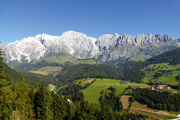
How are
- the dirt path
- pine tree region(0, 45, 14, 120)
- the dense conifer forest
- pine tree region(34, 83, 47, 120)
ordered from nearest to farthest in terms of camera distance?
pine tree region(0, 45, 14, 120), the dense conifer forest, pine tree region(34, 83, 47, 120), the dirt path

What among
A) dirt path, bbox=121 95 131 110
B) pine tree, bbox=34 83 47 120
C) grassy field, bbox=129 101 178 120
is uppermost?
pine tree, bbox=34 83 47 120

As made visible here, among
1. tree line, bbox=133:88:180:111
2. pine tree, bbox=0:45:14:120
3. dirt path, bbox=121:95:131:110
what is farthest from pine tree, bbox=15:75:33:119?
tree line, bbox=133:88:180:111

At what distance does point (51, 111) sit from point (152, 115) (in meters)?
108

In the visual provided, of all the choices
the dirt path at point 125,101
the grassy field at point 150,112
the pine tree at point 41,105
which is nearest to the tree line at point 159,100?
the grassy field at point 150,112

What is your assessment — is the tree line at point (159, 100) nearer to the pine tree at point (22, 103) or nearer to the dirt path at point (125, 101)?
the dirt path at point (125, 101)

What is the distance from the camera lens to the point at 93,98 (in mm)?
187375

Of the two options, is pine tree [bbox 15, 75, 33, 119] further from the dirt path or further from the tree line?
the tree line

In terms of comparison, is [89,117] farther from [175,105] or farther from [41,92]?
[175,105]

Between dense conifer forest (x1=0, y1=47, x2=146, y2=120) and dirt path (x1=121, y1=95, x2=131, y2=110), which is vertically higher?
dense conifer forest (x1=0, y1=47, x2=146, y2=120)

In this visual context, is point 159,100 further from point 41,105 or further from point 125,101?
point 41,105

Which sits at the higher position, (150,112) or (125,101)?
(125,101)

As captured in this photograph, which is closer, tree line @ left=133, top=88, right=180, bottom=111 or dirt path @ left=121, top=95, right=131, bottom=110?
tree line @ left=133, top=88, right=180, bottom=111

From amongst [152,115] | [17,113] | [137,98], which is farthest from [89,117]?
[137,98]

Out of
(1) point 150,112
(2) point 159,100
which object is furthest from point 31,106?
(2) point 159,100
